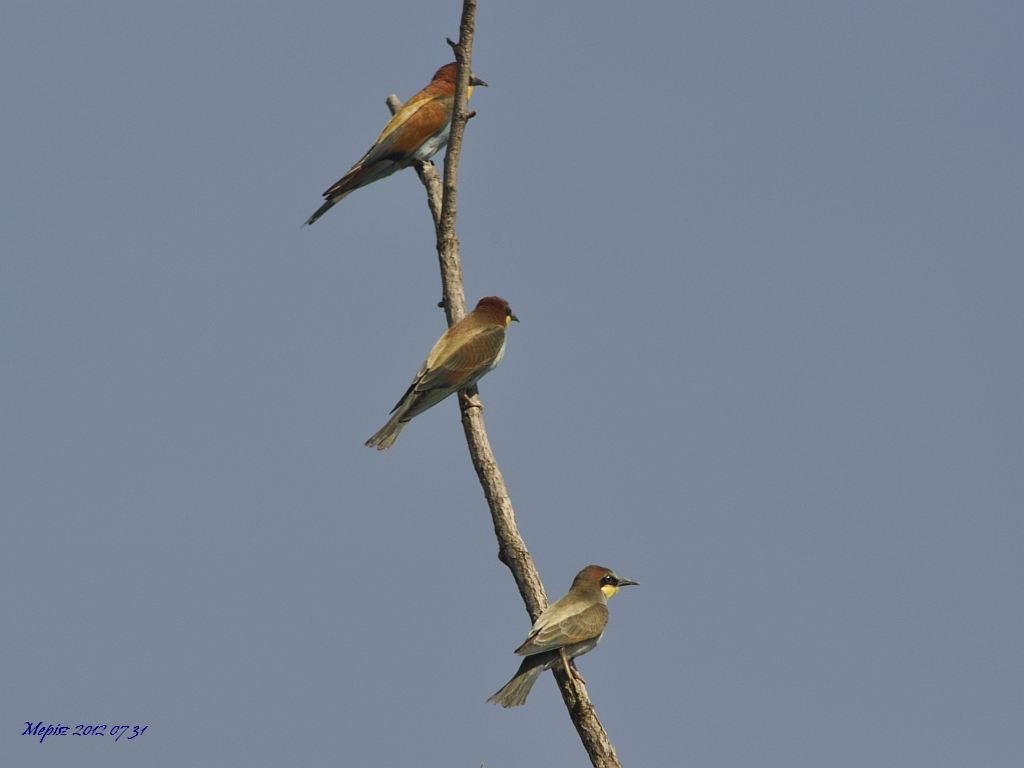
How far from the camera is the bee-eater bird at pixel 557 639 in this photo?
616 cm

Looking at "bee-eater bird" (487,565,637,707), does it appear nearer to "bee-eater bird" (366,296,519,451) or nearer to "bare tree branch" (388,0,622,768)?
"bare tree branch" (388,0,622,768)

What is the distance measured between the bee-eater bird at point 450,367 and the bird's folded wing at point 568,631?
125 cm

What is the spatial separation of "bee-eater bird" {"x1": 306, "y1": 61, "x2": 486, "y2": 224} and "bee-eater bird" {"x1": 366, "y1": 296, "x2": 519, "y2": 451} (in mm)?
1726

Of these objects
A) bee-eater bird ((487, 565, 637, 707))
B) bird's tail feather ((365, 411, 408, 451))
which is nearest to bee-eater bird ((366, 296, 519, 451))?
bird's tail feather ((365, 411, 408, 451))

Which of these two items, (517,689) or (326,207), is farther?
(326,207)

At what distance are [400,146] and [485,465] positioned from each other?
2.94 m

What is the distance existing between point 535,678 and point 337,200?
3.47 meters

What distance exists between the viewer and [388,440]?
275 inches

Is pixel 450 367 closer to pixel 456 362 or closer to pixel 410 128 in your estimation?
pixel 456 362

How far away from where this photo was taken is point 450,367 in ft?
22.3

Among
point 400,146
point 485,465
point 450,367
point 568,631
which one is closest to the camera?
point 485,465

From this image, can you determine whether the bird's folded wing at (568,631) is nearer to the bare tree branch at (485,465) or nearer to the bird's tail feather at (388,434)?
the bare tree branch at (485,465)

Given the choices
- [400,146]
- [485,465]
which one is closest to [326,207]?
[400,146]

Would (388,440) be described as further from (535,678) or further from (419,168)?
(419,168)
